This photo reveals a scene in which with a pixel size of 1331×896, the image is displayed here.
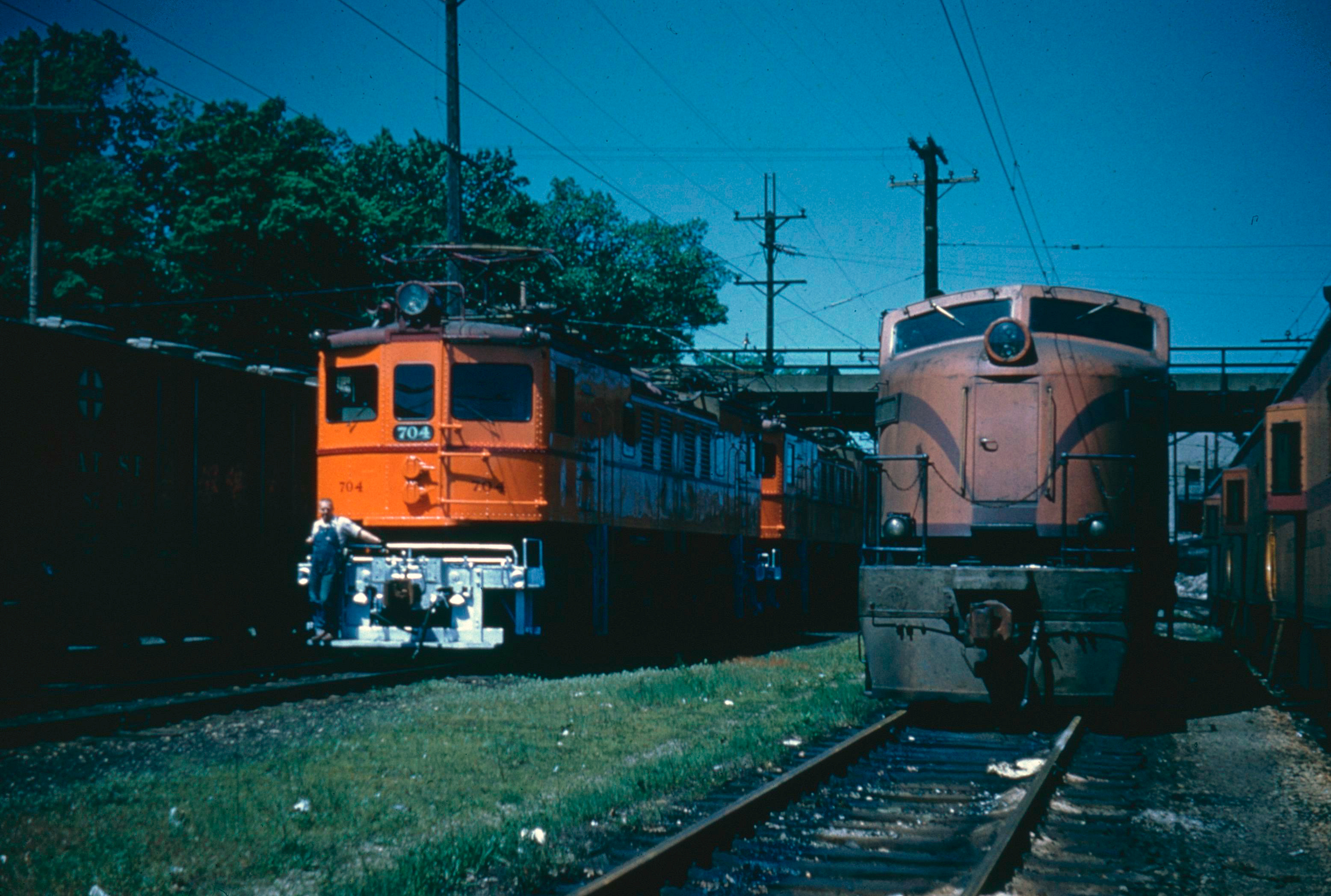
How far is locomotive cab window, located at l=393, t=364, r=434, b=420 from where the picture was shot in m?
14.1

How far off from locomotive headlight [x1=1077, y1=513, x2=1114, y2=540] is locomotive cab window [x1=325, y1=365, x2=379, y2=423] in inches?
306

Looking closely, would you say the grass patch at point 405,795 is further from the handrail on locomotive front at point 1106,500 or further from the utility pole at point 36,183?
the utility pole at point 36,183

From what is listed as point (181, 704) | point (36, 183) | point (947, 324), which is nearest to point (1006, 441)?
point (947, 324)

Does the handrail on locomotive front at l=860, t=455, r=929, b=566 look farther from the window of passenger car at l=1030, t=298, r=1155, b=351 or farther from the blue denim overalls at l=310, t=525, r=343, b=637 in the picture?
the blue denim overalls at l=310, t=525, r=343, b=637

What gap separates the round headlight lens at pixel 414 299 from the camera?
14.2 meters

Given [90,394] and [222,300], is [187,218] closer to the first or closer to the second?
[222,300]

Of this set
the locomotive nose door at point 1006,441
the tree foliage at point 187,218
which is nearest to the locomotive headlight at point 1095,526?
the locomotive nose door at point 1006,441

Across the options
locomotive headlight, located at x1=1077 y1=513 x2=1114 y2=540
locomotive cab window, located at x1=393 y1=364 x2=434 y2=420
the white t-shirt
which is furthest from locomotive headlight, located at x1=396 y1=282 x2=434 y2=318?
locomotive headlight, located at x1=1077 y1=513 x2=1114 y2=540

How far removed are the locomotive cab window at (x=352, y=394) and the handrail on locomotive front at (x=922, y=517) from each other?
19.8 feet

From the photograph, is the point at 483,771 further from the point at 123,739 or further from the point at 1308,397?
the point at 1308,397

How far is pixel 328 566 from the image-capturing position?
13.5 m

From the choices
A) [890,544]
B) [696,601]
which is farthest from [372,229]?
[890,544]

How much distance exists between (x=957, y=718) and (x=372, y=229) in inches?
1164

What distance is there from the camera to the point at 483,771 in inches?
339
